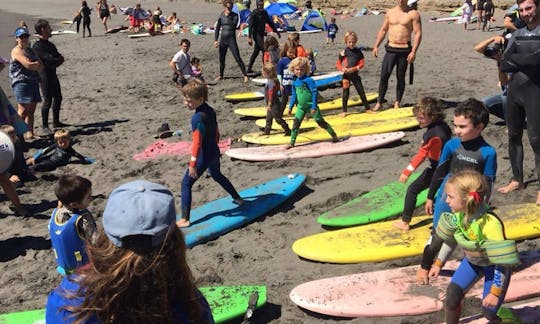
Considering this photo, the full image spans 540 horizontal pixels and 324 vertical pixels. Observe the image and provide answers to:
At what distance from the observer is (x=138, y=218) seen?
5.79 feet

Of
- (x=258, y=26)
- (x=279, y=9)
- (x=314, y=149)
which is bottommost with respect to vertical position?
(x=314, y=149)

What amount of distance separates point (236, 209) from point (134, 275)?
4220 millimetres

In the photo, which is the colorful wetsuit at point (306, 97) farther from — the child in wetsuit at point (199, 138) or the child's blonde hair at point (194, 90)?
the child's blonde hair at point (194, 90)

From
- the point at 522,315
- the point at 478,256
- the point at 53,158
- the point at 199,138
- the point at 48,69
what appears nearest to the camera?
the point at 478,256

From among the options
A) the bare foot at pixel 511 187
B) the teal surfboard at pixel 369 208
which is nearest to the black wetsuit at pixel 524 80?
the bare foot at pixel 511 187

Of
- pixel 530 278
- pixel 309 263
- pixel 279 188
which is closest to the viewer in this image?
pixel 530 278

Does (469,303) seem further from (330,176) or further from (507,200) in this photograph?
(330,176)

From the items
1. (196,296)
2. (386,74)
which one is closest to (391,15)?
(386,74)


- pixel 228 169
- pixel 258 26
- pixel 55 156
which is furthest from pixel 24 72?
pixel 258 26

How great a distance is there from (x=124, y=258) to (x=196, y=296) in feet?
0.97

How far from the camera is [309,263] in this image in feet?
16.1

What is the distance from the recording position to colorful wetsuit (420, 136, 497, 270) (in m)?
3.76

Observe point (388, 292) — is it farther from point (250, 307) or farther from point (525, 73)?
point (525, 73)

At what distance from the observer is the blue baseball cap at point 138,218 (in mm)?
1755
